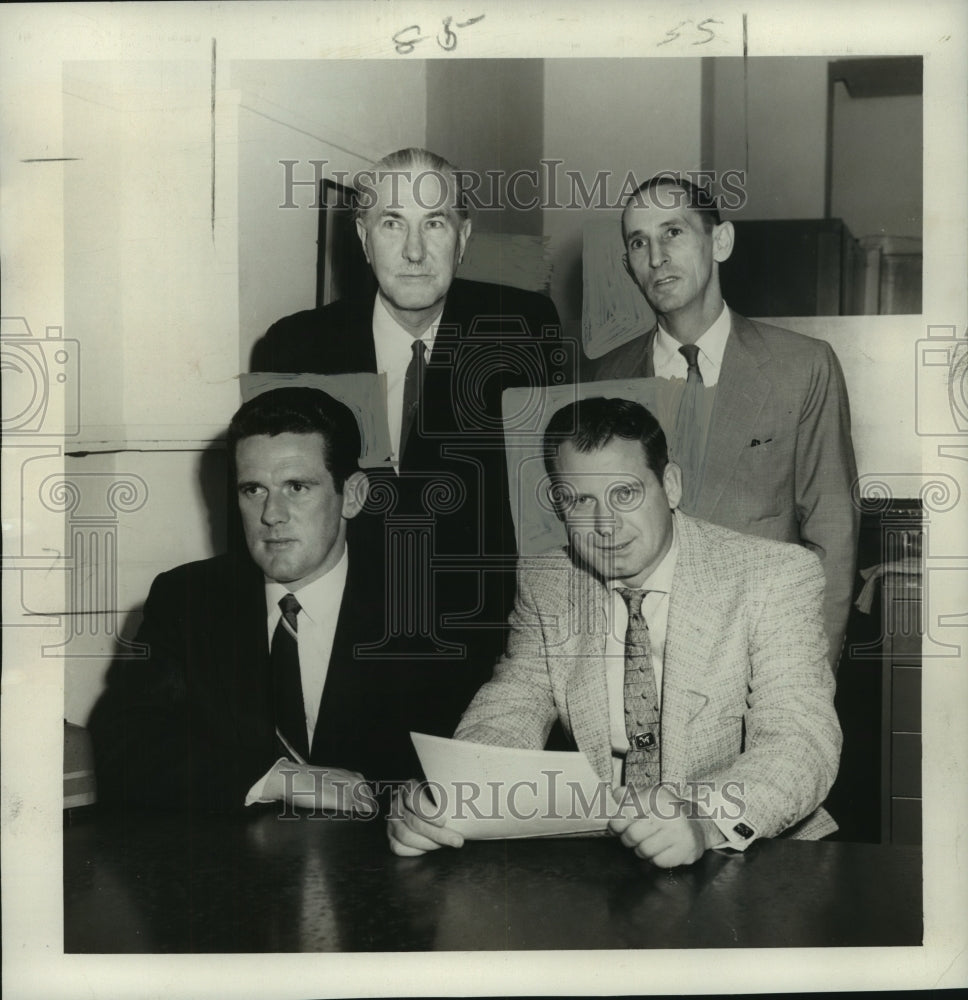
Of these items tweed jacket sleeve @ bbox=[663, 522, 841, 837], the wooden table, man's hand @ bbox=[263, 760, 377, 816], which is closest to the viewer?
the wooden table

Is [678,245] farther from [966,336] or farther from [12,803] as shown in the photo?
[12,803]

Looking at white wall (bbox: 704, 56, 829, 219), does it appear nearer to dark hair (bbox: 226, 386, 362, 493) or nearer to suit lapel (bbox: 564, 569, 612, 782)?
suit lapel (bbox: 564, 569, 612, 782)

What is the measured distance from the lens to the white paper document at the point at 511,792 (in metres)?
2.73

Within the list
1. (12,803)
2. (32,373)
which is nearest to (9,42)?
(32,373)

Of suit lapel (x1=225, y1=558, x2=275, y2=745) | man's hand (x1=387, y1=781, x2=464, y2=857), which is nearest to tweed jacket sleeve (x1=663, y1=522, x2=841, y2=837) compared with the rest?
man's hand (x1=387, y1=781, x2=464, y2=857)

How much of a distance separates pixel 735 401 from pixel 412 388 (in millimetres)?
817

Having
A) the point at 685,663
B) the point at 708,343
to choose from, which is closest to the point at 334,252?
the point at 708,343

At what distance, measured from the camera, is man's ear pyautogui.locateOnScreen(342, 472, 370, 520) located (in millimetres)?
2859

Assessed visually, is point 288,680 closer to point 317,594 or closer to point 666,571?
point 317,594

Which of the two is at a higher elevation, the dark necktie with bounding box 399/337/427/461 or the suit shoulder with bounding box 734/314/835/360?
the suit shoulder with bounding box 734/314/835/360

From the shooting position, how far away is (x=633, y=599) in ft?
9.21

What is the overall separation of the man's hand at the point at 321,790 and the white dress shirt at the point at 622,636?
2.06ft

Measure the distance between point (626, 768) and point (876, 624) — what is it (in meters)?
0.75

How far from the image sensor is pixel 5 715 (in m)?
2.95
